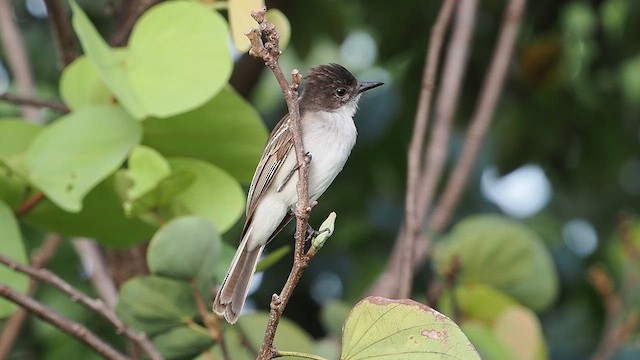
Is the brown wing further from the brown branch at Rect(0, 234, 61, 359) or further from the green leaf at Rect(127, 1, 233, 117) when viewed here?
the brown branch at Rect(0, 234, 61, 359)

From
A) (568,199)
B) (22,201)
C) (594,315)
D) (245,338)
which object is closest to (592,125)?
(568,199)

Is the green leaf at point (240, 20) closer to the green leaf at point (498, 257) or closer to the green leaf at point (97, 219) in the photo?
the green leaf at point (97, 219)

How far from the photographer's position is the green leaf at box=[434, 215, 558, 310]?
3.07 m

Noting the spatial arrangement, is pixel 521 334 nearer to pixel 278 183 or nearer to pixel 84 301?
pixel 278 183

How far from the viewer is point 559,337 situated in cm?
390

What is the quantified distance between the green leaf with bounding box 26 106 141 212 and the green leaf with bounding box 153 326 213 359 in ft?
1.11

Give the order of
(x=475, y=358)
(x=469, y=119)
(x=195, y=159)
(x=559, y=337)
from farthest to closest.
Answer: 1. (x=469, y=119)
2. (x=559, y=337)
3. (x=195, y=159)
4. (x=475, y=358)

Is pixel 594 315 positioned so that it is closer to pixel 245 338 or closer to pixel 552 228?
pixel 552 228

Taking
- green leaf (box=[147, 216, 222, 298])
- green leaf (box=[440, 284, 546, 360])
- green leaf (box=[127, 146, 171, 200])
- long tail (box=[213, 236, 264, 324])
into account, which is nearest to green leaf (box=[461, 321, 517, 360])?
green leaf (box=[440, 284, 546, 360])

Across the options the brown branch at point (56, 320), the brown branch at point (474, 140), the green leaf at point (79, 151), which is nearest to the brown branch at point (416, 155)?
the brown branch at point (474, 140)

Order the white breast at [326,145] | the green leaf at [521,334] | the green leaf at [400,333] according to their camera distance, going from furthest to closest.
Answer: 1. the green leaf at [521,334]
2. the white breast at [326,145]
3. the green leaf at [400,333]

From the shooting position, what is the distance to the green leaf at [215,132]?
8.62ft

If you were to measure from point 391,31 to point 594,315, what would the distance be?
1228 mm

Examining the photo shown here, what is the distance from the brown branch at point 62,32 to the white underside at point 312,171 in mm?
623
